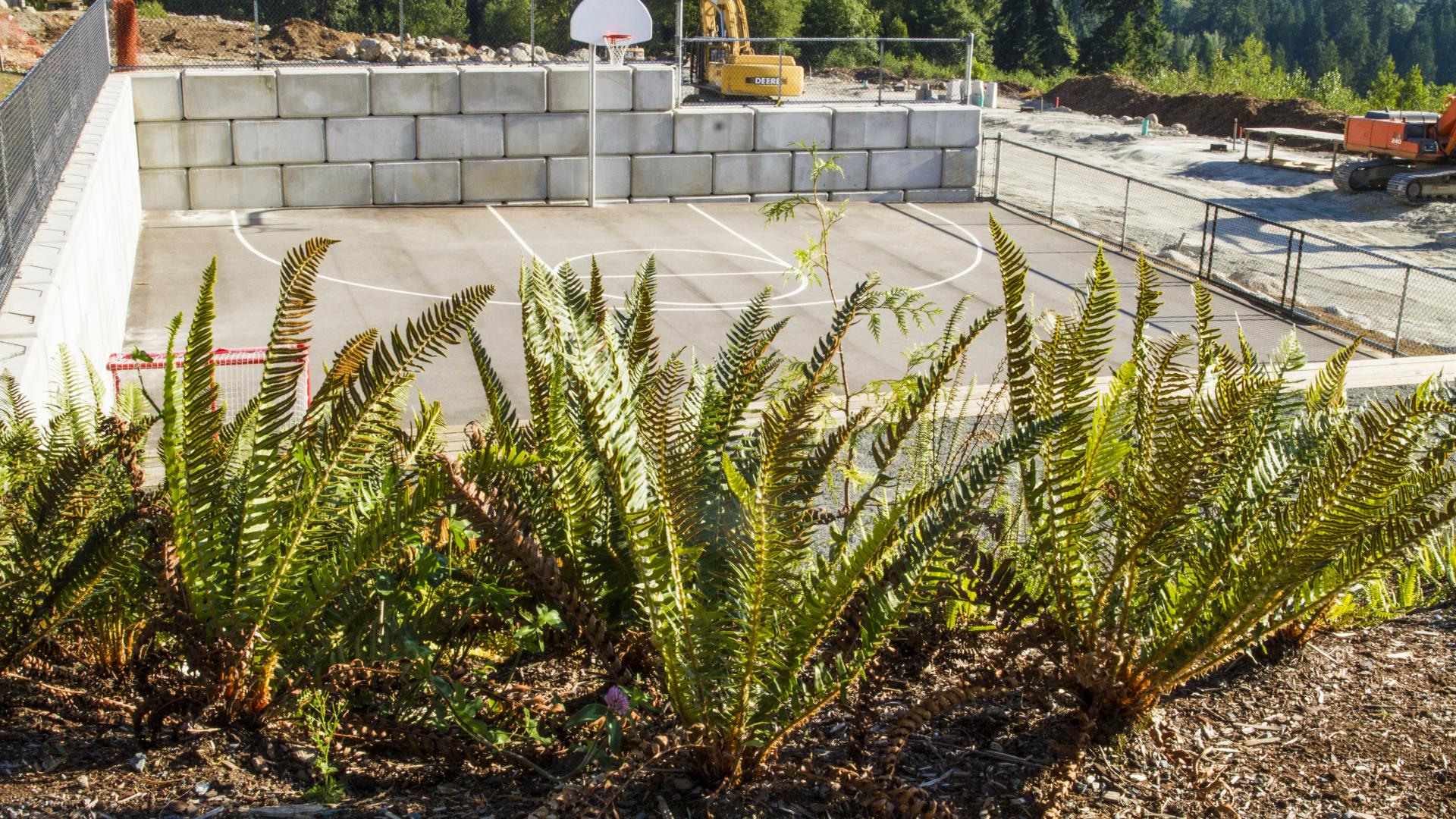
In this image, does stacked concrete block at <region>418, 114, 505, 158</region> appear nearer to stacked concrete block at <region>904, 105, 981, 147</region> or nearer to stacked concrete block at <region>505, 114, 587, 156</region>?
stacked concrete block at <region>505, 114, 587, 156</region>

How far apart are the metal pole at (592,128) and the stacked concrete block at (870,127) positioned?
14.3 feet

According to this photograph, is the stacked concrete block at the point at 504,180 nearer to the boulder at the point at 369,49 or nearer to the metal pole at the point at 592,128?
the metal pole at the point at 592,128

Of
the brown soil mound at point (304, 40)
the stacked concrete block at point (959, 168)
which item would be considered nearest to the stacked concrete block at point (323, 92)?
the stacked concrete block at point (959, 168)

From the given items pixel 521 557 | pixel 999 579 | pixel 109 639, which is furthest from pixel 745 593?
pixel 109 639

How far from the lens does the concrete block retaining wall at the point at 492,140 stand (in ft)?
69.8

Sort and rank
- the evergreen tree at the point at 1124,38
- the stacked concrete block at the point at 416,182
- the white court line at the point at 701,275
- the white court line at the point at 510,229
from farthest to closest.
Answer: the evergreen tree at the point at 1124,38, the stacked concrete block at the point at 416,182, the white court line at the point at 510,229, the white court line at the point at 701,275

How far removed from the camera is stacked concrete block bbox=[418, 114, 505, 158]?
22312 mm

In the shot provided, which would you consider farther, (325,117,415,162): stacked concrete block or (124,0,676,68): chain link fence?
(124,0,676,68): chain link fence

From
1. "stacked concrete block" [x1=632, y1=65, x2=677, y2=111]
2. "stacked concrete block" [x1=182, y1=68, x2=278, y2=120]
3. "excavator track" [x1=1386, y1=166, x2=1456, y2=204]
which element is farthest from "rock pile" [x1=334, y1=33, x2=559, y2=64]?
"excavator track" [x1=1386, y1=166, x2=1456, y2=204]

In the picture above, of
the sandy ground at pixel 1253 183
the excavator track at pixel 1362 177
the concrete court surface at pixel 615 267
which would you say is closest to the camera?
the concrete court surface at pixel 615 267

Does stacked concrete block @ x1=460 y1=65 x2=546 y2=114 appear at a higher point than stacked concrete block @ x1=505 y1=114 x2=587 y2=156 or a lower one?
higher

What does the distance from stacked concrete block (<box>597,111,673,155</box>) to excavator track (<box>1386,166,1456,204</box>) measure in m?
14.5

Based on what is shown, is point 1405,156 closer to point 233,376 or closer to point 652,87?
point 652,87

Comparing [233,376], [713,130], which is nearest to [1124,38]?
[713,130]
